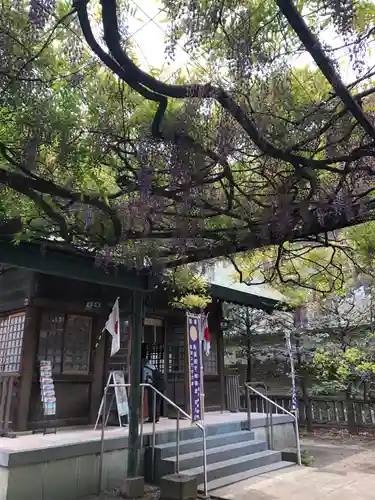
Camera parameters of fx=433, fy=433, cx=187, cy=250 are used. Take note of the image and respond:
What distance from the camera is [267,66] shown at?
2.40 meters

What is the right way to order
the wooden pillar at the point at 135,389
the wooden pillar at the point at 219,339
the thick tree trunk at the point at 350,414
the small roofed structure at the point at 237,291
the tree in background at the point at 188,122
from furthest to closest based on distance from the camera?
the thick tree trunk at the point at 350,414, the wooden pillar at the point at 219,339, the small roofed structure at the point at 237,291, the wooden pillar at the point at 135,389, the tree in background at the point at 188,122

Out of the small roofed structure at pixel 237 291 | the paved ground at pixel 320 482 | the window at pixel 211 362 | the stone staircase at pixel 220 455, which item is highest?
A: the small roofed structure at pixel 237 291

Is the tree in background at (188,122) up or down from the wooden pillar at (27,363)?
up

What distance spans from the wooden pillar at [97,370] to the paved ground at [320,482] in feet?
9.10

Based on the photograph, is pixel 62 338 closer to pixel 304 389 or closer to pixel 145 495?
pixel 145 495

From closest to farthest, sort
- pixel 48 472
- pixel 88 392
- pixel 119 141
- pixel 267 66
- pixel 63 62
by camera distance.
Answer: pixel 267 66 → pixel 63 62 → pixel 119 141 → pixel 48 472 → pixel 88 392

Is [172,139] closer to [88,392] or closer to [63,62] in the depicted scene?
[63,62]

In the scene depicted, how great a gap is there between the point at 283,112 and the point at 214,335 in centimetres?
741

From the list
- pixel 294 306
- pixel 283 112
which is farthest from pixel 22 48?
pixel 294 306

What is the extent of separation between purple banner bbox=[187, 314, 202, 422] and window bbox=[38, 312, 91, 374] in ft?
8.73

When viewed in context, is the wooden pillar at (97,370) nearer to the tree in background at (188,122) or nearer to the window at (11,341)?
the window at (11,341)

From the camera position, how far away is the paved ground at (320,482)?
4891 mm

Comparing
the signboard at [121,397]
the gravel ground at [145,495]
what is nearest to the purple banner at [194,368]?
the gravel ground at [145,495]

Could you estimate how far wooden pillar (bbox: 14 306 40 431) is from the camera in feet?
20.4
